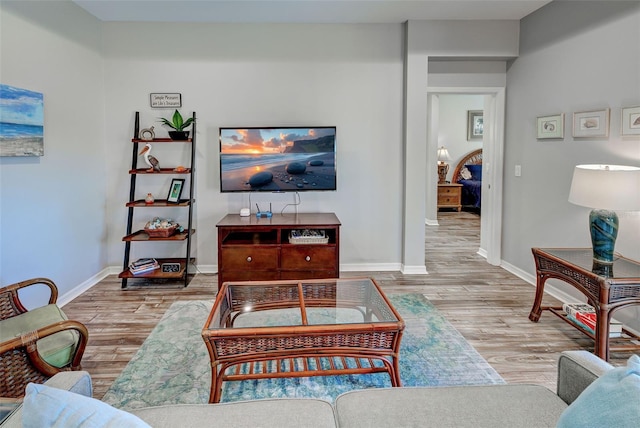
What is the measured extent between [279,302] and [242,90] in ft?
8.39

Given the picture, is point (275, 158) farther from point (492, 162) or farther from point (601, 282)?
point (601, 282)

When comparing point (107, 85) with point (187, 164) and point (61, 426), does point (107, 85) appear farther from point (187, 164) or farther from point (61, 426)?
point (61, 426)

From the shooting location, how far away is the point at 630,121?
9.23ft

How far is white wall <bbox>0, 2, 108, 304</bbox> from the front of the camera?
2.84 m

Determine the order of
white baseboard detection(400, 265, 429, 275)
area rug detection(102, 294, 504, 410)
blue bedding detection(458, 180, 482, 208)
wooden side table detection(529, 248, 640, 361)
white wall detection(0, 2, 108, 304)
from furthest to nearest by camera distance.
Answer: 1. blue bedding detection(458, 180, 482, 208)
2. white baseboard detection(400, 265, 429, 275)
3. white wall detection(0, 2, 108, 304)
4. wooden side table detection(529, 248, 640, 361)
5. area rug detection(102, 294, 504, 410)

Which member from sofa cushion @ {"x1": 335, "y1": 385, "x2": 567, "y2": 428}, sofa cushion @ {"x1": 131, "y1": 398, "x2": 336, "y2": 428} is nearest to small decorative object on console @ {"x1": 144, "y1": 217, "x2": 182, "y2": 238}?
sofa cushion @ {"x1": 131, "y1": 398, "x2": 336, "y2": 428}

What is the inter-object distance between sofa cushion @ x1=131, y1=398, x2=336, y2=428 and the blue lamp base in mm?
2216

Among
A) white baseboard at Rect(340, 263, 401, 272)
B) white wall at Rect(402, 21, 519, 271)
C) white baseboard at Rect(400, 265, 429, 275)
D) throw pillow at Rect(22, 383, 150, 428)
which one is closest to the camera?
throw pillow at Rect(22, 383, 150, 428)

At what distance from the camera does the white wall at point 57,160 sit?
2838 mm

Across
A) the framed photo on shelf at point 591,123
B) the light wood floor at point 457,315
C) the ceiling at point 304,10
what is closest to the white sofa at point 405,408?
the light wood floor at point 457,315

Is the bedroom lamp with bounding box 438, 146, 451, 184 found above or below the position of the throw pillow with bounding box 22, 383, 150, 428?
above

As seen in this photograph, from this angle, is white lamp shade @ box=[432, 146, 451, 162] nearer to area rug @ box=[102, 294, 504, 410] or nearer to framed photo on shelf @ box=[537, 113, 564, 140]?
framed photo on shelf @ box=[537, 113, 564, 140]

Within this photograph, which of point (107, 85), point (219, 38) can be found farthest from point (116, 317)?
point (219, 38)

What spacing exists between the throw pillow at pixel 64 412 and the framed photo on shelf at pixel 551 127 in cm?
380
